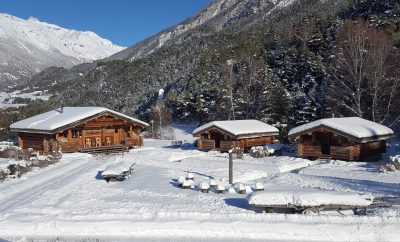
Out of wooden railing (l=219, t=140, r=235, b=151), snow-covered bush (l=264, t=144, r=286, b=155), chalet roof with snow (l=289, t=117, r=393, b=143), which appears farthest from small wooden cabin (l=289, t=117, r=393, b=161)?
wooden railing (l=219, t=140, r=235, b=151)

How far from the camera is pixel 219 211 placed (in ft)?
51.7

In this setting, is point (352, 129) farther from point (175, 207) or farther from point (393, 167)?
point (175, 207)

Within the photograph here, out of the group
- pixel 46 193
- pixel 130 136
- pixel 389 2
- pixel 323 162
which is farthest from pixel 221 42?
pixel 46 193

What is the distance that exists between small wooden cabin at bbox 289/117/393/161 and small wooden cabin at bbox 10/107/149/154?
13922 mm

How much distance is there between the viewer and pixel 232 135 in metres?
32.0

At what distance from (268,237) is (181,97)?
51.8 m

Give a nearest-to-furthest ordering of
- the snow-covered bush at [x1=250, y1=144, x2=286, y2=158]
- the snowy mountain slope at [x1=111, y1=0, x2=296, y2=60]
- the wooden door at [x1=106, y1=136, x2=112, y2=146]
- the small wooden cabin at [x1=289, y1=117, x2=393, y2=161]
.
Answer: the small wooden cabin at [x1=289, y1=117, x2=393, y2=161], the snow-covered bush at [x1=250, y1=144, x2=286, y2=158], the wooden door at [x1=106, y1=136, x2=112, y2=146], the snowy mountain slope at [x1=111, y1=0, x2=296, y2=60]

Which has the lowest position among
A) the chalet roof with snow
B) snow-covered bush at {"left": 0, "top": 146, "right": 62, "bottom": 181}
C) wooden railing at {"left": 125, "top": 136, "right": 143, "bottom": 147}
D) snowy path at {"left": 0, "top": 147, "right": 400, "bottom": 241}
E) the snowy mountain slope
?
snowy path at {"left": 0, "top": 147, "right": 400, "bottom": 241}

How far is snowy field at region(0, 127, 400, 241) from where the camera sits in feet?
45.2

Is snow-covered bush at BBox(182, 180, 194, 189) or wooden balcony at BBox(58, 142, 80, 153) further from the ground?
wooden balcony at BBox(58, 142, 80, 153)

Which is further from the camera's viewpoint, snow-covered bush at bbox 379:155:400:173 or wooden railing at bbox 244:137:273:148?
wooden railing at bbox 244:137:273:148

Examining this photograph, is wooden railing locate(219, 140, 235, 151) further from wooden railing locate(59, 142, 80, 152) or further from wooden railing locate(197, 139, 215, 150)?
wooden railing locate(59, 142, 80, 152)

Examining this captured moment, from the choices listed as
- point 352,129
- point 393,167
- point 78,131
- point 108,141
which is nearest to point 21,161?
point 78,131

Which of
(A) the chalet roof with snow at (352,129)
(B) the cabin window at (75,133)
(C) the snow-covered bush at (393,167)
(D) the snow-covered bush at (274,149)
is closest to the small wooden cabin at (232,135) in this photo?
(D) the snow-covered bush at (274,149)
